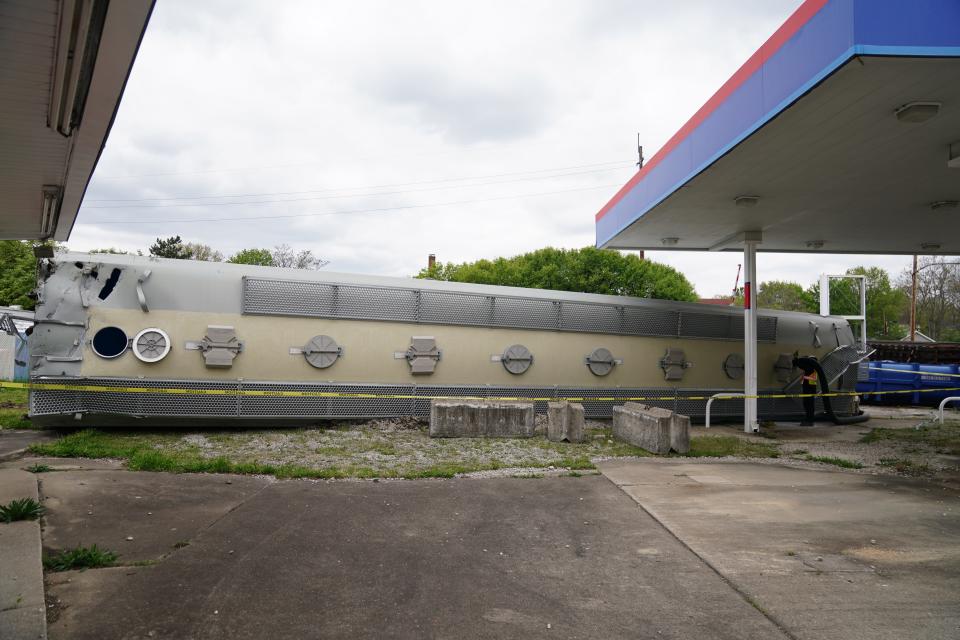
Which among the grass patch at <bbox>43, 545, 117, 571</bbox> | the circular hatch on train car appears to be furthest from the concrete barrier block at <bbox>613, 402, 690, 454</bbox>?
the circular hatch on train car

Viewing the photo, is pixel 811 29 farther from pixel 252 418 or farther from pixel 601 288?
pixel 601 288

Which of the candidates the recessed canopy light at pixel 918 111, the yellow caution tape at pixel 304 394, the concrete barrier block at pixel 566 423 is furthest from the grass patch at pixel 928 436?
the recessed canopy light at pixel 918 111

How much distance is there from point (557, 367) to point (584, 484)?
14.6ft

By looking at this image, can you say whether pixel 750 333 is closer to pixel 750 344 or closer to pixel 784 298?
pixel 750 344

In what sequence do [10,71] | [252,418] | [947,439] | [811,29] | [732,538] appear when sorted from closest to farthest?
1. [10,71]
2. [732,538]
3. [811,29]
4. [252,418]
5. [947,439]

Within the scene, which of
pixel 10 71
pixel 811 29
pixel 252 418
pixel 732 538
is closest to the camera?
pixel 10 71

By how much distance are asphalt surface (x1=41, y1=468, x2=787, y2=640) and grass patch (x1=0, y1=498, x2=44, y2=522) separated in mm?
153

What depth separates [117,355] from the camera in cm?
867

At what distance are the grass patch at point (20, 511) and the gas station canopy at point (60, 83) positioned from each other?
3411mm

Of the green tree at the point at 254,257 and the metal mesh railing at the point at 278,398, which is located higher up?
the green tree at the point at 254,257

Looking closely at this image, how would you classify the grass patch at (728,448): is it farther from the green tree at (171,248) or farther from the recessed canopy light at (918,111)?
the green tree at (171,248)

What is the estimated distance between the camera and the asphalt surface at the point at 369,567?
11.1 ft

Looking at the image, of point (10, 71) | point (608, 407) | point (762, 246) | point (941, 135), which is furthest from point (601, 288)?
point (10, 71)

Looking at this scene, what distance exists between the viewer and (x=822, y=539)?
5070 millimetres
